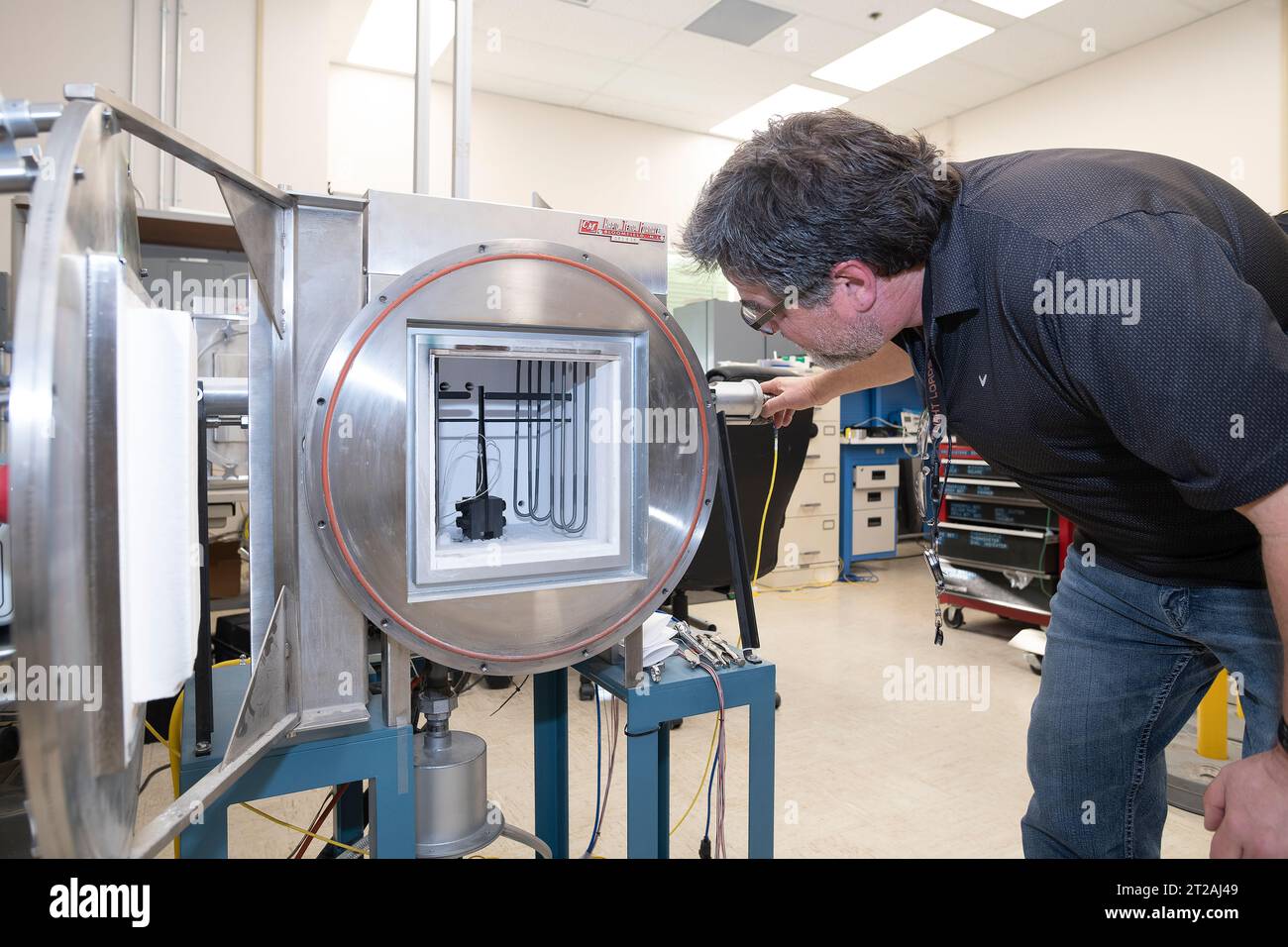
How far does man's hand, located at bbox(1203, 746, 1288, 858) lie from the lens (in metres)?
0.70

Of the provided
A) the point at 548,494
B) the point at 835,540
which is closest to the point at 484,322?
the point at 548,494

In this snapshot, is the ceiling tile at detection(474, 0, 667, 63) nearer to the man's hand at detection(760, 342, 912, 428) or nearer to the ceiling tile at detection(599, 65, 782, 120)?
the ceiling tile at detection(599, 65, 782, 120)

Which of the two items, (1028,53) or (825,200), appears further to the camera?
(1028,53)

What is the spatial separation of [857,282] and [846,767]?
148 centimetres

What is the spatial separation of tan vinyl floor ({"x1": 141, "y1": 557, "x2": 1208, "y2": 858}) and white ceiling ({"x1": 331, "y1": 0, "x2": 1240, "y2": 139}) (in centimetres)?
278

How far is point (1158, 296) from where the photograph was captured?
0.66 meters

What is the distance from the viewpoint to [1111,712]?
106cm

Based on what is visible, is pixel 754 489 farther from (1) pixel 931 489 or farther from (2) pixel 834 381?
(1) pixel 931 489

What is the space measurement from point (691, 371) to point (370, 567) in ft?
1.34

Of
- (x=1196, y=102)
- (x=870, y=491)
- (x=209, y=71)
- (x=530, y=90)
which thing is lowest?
(x=870, y=491)

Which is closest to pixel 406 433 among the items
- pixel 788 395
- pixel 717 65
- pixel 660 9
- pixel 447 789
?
pixel 447 789

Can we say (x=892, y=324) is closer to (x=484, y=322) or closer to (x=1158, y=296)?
(x=1158, y=296)

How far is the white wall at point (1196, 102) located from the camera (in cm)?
374

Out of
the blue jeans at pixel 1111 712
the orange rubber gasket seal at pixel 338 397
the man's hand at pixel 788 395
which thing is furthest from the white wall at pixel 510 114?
the blue jeans at pixel 1111 712
